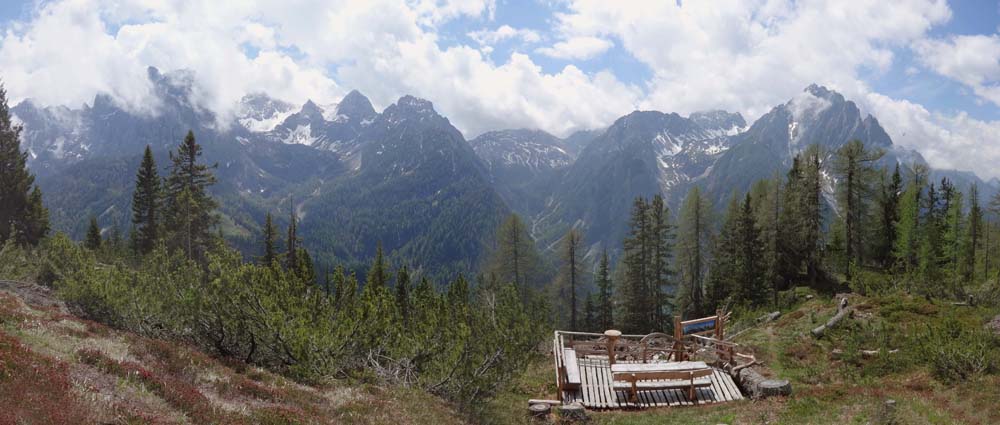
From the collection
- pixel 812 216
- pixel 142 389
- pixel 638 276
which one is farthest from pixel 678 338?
pixel 812 216

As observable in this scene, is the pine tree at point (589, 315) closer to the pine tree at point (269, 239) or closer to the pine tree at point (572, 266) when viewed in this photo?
the pine tree at point (572, 266)

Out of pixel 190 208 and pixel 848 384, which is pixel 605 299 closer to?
pixel 848 384

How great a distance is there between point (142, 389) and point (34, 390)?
179cm

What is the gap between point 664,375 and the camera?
17594 mm

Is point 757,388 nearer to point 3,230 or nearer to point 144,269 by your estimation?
point 144,269

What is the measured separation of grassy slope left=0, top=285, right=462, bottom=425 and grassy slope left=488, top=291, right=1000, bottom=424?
541 cm

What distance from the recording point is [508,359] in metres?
16.3

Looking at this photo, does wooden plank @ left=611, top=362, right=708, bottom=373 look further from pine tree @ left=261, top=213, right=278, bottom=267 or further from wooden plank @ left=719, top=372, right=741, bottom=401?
pine tree @ left=261, top=213, right=278, bottom=267

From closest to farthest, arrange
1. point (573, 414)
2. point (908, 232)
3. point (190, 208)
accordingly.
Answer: point (573, 414) → point (190, 208) → point (908, 232)

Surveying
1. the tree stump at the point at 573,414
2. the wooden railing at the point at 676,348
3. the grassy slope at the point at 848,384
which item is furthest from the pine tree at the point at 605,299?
the tree stump at the point at 573,414

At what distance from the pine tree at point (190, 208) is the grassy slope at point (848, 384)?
3126 centimetres

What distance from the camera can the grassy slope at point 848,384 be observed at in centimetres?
1312

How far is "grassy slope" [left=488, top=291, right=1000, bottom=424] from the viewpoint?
13.1 m

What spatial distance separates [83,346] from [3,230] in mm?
41482
